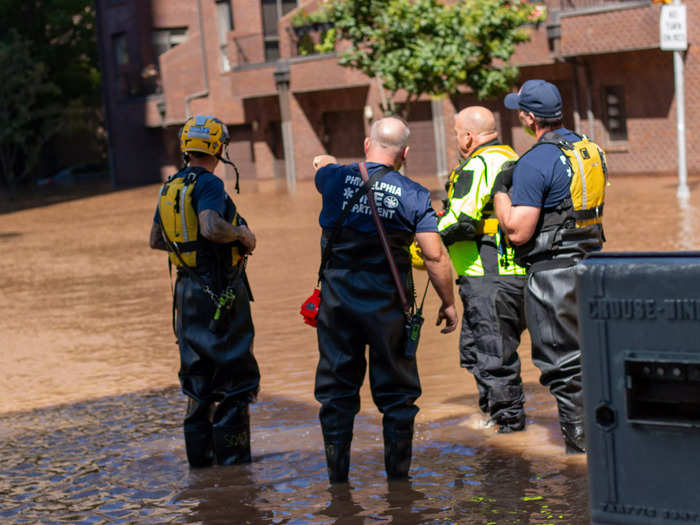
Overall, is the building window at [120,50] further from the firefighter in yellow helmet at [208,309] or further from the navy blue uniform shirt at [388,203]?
the navy blue uniform shirt at [388,203]

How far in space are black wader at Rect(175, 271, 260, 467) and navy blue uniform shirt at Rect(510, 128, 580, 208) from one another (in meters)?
1.56

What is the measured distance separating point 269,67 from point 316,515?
3368 centimetres

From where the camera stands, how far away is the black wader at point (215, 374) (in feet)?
18.8

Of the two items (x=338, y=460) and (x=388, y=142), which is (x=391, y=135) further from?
(x=338, y=460)

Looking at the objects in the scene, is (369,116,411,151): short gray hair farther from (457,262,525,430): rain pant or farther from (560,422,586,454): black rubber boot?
(560,422,586,454): black rubber boot

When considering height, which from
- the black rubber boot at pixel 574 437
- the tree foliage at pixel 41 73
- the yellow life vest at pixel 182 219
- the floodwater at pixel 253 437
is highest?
the tree foliage at pixel 41 73

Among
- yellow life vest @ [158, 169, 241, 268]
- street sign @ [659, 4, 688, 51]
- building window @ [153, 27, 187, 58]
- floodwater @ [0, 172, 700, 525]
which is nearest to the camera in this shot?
floodwater @ [0, 172, 700, 525]

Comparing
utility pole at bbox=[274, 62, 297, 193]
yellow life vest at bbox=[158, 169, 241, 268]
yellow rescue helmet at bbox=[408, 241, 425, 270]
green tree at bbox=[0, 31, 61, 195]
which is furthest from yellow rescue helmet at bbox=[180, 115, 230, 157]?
green tree at bbox=[0, 31, 61, 195]

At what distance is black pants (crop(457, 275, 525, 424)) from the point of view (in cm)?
604

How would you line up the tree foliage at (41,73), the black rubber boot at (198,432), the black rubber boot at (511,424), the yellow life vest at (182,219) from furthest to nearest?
the tree foliage at (41,73), the black rubber boot at (511,424), the black rubber boot at (198,432), the yellow life vest at (182,219)

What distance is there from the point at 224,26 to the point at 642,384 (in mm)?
40195

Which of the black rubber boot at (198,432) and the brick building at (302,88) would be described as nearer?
the black rubber boot at (198,432)

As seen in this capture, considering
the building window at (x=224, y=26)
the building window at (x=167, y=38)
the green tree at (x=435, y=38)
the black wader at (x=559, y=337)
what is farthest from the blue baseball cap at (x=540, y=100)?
the building window at (x=167, y=38)

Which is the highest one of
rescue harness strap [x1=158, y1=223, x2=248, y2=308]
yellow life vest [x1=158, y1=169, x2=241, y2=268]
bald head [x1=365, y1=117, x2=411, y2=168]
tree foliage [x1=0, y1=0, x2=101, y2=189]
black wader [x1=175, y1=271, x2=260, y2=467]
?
tree foliage [x1=0, y1=0, x2=101, y2=189]
